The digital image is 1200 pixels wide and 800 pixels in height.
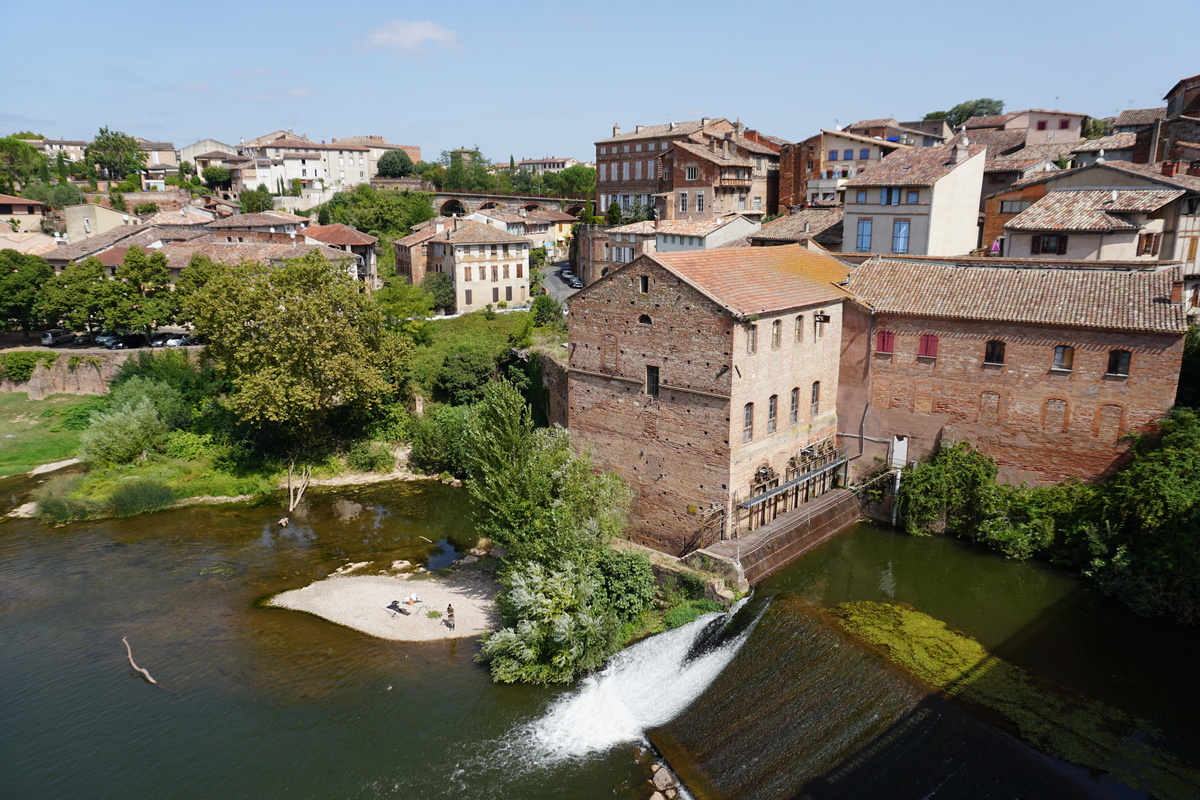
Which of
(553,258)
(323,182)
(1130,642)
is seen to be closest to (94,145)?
(323,182)

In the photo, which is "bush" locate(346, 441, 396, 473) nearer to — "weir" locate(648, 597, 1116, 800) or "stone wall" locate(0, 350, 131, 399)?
"stone wall" locate(0, 350, 131, 399)

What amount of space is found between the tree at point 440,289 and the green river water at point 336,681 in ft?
92.1

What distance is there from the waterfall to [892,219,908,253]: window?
70.6 ft

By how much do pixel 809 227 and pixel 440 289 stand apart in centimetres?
2649

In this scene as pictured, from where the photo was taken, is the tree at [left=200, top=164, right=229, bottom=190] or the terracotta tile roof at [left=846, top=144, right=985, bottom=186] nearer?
the terracotta tile roof at [left=846, top=144, right=985, bottom=186]

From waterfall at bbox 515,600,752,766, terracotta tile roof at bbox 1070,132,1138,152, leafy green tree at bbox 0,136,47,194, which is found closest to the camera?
waterfall at bbox 515,600,752,766

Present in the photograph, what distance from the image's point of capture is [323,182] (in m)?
98.1

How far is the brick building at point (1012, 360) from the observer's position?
23.8m

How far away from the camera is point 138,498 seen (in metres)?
33.8

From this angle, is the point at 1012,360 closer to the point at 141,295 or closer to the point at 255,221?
the point at 141,295

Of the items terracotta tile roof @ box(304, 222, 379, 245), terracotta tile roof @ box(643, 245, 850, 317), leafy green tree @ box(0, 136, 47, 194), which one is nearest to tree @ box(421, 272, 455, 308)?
terracotta tile roof @ box(304, 222, 379, 245)

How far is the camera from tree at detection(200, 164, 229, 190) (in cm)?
10106

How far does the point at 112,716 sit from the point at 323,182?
89.1m

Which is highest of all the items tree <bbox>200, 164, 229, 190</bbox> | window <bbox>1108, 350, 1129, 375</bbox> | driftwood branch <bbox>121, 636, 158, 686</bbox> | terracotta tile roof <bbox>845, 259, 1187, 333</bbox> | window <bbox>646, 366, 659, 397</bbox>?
tree <bbox>200, 164, 229, 190</bbox>
